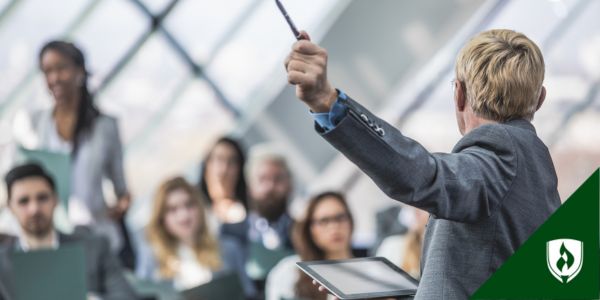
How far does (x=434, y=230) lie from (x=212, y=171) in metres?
3.95

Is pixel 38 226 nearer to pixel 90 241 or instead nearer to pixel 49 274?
pixel 90 241

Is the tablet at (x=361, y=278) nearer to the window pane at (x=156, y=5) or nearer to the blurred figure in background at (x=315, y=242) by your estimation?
the blurred figure in background at (x=315, y=242)

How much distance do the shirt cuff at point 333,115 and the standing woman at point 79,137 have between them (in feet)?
10.7

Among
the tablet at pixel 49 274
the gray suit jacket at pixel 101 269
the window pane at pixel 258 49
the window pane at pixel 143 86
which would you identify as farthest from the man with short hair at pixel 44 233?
the window pane at pixel 258 49

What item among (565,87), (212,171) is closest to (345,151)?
(212,171)

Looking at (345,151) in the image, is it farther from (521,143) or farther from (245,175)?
(245,175)

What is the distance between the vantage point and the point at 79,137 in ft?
15.8

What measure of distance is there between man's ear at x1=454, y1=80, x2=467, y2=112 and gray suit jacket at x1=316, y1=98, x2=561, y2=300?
4.0 inches

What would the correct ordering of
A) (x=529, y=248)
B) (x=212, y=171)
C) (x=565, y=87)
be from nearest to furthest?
(x=529, y=248), (x=212, y=171), (x=565, y=87)

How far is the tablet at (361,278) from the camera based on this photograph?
1.83m

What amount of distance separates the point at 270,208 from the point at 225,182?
0.29m

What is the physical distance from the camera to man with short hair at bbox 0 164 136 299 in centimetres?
439

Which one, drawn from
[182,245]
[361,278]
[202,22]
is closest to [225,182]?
[182,245]

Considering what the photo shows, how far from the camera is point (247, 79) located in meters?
8.65
